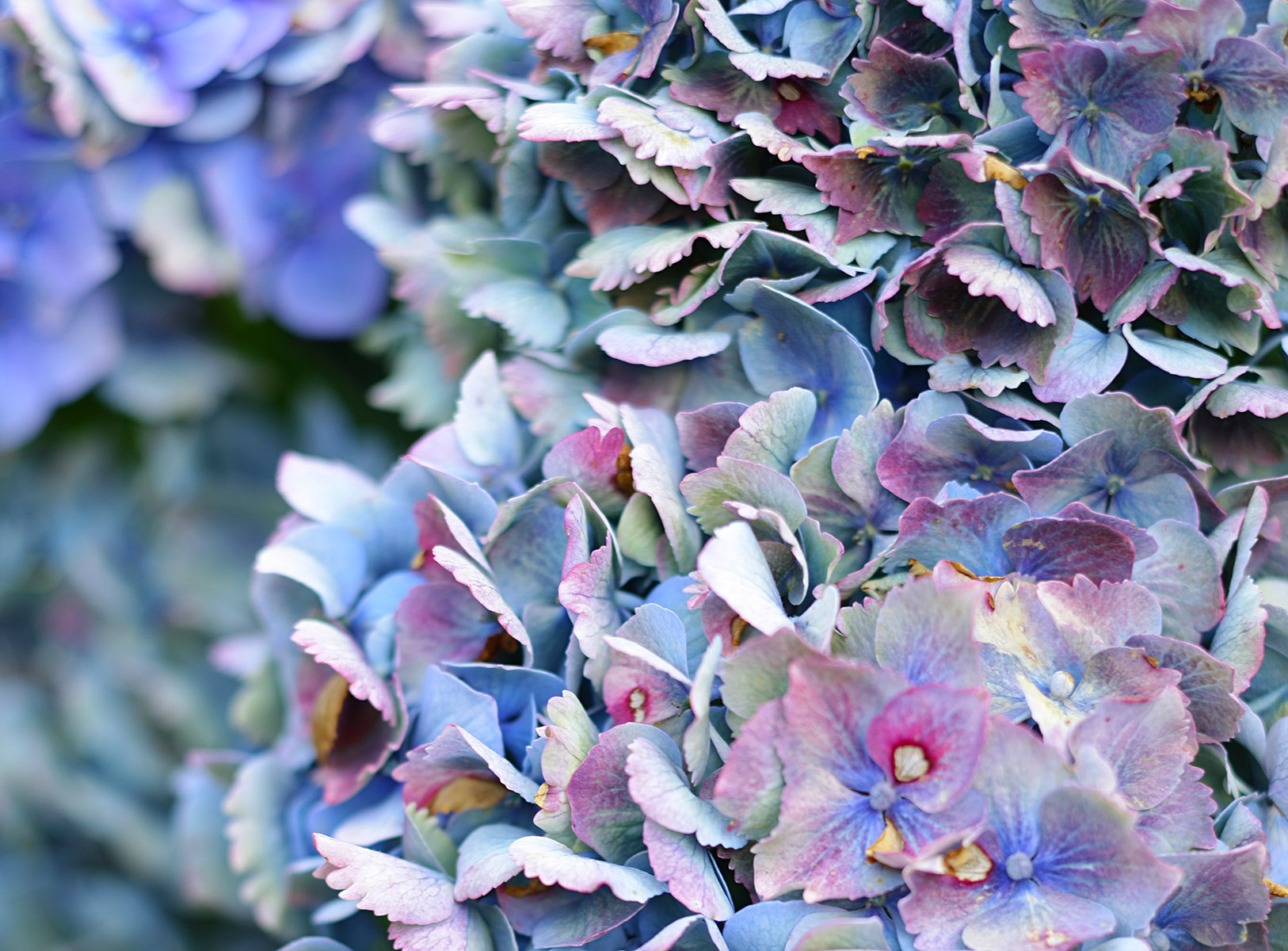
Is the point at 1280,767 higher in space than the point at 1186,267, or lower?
lower

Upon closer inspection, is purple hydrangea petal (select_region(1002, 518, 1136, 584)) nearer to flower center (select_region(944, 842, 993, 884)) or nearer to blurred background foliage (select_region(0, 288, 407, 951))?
flower center (select_region(944, 842, 993, 884))

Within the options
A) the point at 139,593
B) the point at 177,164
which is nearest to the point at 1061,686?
the point at 177,164

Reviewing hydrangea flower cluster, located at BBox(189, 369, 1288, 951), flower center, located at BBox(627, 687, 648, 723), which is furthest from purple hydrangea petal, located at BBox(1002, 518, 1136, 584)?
flower center, located at BBox(627, 687, 648, 723)

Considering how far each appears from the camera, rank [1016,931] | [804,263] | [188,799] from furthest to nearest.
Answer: [188,799], [804,263], [1016,931]

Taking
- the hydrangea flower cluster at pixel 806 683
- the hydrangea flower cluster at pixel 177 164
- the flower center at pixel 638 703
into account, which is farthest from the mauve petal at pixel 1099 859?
the hydrangea flower cluster at pixel 177 164

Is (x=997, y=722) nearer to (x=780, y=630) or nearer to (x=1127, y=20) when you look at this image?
(x=780, y=630)

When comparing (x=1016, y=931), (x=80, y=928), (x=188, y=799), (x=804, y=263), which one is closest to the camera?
(x=1016, y=931)

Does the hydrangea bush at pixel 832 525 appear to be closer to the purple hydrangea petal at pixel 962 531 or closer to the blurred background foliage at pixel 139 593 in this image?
the purple hydrangea petal at pixel 962 531

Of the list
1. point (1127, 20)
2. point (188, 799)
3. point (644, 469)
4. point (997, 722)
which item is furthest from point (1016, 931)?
point (188, 799)
